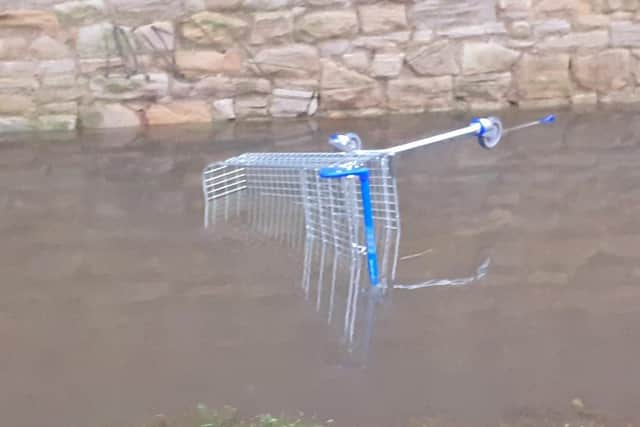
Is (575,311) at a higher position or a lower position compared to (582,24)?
lower

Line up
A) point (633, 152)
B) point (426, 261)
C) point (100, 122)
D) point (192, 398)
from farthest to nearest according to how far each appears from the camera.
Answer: point (100, 122) < point (633, 152) < point (426, 261) < point (192, 398)

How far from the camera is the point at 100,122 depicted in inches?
278

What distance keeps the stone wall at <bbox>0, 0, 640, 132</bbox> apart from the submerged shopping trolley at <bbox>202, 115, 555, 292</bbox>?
2323 mm

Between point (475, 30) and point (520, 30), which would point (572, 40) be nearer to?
point (520, 30)

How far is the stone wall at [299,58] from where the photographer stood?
7000mm

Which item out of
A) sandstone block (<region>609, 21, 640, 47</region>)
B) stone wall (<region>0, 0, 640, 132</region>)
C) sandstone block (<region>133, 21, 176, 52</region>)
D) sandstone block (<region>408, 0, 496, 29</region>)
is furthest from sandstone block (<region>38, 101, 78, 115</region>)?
sandstone block (<region>609, 21, 640, 47</region>)

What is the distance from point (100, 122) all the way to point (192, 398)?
4.29m

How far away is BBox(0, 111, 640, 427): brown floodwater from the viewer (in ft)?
10.4

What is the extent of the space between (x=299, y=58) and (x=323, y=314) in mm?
3653

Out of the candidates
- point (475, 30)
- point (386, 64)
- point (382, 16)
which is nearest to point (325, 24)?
point (382, 16)

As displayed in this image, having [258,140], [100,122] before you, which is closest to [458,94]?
[258,140]

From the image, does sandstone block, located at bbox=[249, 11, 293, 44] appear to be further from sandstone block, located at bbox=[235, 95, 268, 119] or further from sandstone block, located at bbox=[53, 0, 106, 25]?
sandstone block, located at bbox=[53, 0, 106, 25]

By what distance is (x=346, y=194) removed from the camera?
382cm

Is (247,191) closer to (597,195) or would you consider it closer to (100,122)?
(597,195)
